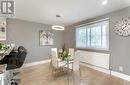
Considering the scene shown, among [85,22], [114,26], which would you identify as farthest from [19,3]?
[114,26]

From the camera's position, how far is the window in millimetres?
4289

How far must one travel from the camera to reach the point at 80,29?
570cm

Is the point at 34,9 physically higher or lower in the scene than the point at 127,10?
higher

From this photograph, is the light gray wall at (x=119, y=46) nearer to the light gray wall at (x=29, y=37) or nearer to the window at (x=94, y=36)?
the window at (x=94, y=36)

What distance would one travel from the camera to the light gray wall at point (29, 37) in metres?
4.95

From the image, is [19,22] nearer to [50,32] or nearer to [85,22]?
[50,32]

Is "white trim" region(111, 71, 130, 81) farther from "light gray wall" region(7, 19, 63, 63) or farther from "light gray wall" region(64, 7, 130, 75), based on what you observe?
"light gray wall" region(7, 19, 63, 63)

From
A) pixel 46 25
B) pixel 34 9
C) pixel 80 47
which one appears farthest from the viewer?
pixel 46 25

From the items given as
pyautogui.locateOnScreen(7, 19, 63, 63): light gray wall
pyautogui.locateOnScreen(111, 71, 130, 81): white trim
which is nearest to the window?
pyautogui.locateOnScreen(111, 71, 130, 81): white trim

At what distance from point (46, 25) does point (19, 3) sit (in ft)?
8.72

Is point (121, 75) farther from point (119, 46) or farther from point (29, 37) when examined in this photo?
point (29, 37)

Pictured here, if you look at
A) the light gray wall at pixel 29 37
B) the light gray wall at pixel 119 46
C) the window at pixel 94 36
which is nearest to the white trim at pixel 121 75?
the light gray wall at pixel 119 46

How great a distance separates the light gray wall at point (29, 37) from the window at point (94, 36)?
77.1 inches

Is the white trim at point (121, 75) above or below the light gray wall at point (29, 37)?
below
